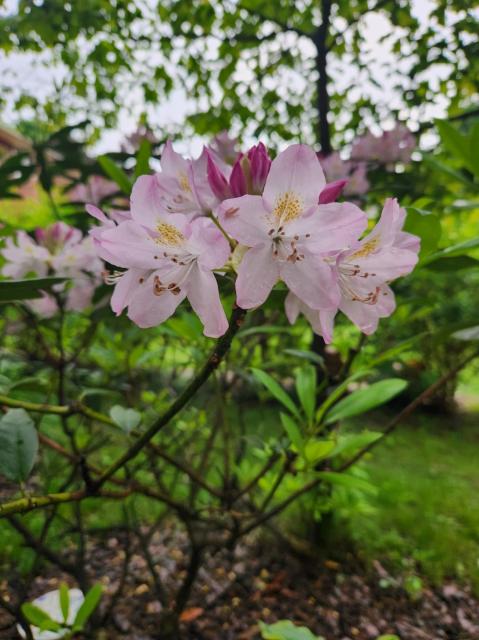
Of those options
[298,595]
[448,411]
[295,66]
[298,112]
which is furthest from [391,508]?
[448,411]

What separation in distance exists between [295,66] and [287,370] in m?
1.34

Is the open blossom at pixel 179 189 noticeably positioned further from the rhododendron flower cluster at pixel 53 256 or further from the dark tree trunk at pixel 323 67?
the dark tree trunk at pixel 323 67

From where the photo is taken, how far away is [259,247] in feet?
1.49

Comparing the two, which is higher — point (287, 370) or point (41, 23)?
point (41, 23)

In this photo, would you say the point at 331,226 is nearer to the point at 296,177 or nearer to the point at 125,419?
the point at 296,177

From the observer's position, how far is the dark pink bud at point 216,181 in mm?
521

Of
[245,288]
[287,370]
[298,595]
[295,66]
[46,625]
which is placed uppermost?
[295,66]

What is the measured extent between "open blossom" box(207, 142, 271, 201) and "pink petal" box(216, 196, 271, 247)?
6 cm

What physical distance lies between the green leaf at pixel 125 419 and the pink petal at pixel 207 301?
33 cm

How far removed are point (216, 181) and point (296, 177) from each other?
10cm

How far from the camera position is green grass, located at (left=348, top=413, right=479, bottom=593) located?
191 cm

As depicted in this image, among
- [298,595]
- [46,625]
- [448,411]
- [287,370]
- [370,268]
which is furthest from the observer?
[448,411]

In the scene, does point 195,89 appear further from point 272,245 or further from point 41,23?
point 272,245

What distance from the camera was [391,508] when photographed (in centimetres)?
233
